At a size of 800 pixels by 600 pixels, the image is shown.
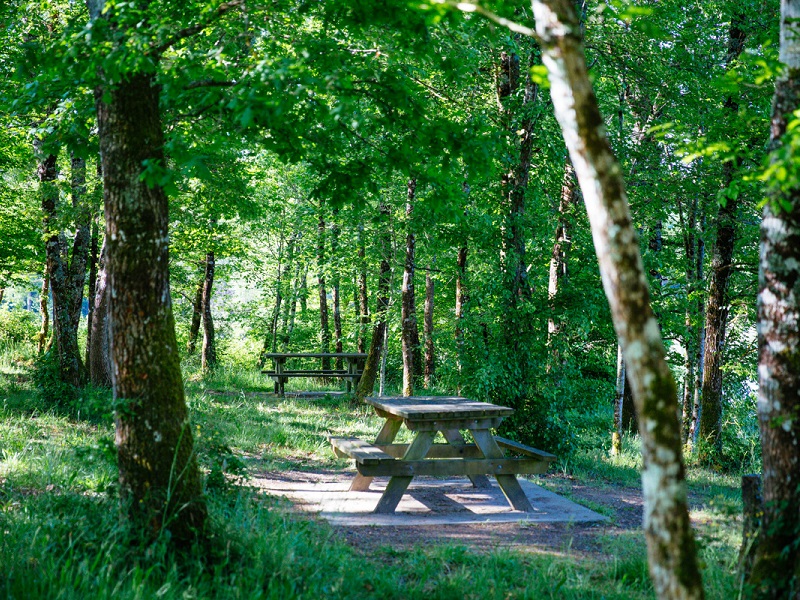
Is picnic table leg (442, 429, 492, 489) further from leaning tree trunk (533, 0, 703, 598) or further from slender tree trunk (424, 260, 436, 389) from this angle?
slender tree trunk (424, 260, 436, 389)

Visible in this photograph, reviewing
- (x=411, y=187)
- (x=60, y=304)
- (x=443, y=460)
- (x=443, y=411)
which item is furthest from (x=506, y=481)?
(x=60, y=304)

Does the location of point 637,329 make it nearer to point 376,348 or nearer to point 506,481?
point 506,481

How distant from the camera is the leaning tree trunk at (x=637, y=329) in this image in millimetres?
2916

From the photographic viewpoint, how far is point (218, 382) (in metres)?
18.6

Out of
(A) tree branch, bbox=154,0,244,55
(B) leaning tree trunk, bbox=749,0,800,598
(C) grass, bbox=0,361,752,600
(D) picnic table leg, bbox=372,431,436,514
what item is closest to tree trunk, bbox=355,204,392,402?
(D) picnic table leg, bbox=372,431,436,514

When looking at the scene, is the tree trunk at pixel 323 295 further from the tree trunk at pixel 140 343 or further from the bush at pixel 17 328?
the tree trunk at pixel 140 343

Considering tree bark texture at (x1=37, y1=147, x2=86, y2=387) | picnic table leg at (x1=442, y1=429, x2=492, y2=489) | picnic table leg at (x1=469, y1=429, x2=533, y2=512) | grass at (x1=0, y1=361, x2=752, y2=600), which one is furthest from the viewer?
tree bark texture at (x1=37, y1=147, x2=86, y2=387)

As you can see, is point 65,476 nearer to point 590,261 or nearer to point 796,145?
point 796,145

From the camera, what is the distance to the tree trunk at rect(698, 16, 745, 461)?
1199cm

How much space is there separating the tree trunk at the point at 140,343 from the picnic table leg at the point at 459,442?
3.17m

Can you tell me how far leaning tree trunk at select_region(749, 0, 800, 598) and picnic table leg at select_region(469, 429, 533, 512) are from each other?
11.0 ft

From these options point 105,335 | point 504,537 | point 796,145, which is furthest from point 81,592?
point 105,335

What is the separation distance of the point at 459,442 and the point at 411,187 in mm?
7442

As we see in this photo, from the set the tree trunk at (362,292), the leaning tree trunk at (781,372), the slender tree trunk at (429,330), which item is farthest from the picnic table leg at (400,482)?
the slender tree trunk at (429,330)
